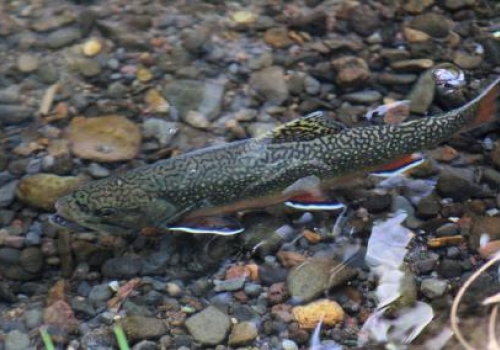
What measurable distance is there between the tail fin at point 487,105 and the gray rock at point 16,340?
358 centimetres

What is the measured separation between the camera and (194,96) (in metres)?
6.71

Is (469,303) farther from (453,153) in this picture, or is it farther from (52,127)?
(52,127)

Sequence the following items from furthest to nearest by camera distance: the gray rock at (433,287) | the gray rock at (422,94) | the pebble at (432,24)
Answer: the pebble at (432,24) < the gray rock at (422,94) < the gray rock at (433,287)

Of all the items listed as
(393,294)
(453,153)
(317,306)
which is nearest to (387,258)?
(393,294)

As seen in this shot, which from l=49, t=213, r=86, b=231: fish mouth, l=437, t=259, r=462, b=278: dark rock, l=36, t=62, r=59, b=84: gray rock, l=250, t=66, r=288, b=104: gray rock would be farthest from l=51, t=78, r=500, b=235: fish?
l=36, t=62, r=59, b=84: gray rock

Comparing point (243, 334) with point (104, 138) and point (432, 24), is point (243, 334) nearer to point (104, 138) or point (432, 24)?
point (104, 138)

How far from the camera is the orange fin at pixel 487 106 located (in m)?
5.81

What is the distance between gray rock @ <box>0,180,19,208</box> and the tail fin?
3527 mm

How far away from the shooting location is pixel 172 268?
5.58m

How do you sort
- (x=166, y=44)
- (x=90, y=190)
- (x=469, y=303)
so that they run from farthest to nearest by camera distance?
1. (x=166, y=44)
2. (x=90, y=190)
3. (x=469, y=303)

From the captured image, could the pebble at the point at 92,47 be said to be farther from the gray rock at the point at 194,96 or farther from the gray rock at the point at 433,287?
the gray rock at the point at 433,287

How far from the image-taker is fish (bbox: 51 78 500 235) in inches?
215

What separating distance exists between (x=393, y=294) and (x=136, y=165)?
224 cm

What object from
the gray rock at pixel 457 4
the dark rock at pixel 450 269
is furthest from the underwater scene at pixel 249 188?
the gray rock at pixel 457 4
